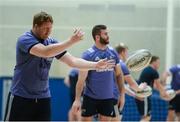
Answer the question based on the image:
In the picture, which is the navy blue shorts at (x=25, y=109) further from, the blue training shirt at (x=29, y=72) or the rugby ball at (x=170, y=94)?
the rugby ball at (x=170, y=94)

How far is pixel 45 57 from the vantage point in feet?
A: 15.2

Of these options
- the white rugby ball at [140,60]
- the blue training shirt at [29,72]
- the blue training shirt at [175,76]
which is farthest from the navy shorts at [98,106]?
the blue training shirt at [175,76]

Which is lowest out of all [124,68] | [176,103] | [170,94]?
[176,103]

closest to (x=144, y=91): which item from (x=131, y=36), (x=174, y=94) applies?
(x=174, y=94)

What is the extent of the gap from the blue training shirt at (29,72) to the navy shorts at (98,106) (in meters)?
1.88

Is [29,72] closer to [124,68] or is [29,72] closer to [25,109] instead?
[25,109]

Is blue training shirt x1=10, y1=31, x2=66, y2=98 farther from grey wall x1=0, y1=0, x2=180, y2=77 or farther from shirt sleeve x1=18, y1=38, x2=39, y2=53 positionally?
grey wall x1=0, y1=0, x2=180, y2=77

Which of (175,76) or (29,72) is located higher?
(29,72)

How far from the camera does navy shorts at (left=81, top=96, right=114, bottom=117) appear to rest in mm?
6719

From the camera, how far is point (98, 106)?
22.1 ft

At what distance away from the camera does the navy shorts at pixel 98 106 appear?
265 inches

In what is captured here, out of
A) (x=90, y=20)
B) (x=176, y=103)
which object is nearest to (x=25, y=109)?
(x=176, y=103)

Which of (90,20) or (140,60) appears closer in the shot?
(140,60)

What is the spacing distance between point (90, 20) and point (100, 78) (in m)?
5.73
